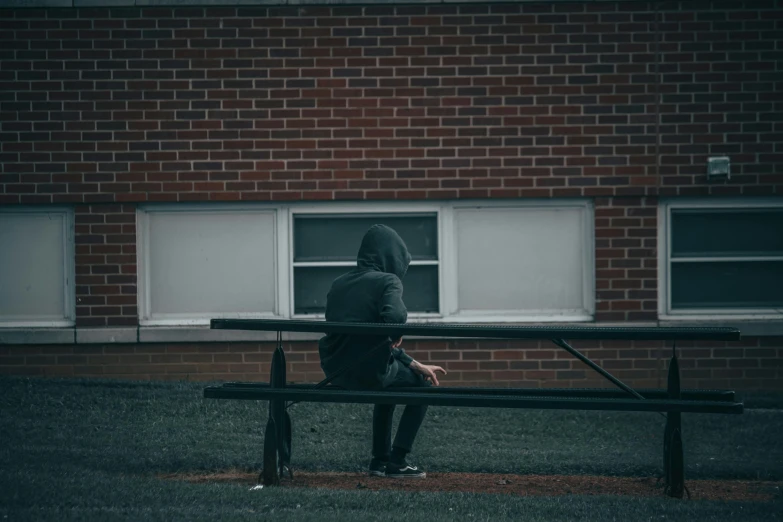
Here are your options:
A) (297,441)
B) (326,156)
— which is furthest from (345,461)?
(326,156)

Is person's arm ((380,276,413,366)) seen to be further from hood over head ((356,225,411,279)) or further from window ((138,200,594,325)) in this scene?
window ((138,200,594,325))

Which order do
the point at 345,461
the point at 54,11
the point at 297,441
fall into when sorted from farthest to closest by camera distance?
the point at 54,11
the point at 297,441
the point at 345,461

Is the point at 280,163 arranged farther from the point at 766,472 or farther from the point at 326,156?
the point at 766,472

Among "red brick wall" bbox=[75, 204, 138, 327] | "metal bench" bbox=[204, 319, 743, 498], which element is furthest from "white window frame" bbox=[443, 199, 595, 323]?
"metal bench" bbox=[204, 319, 743, 498]

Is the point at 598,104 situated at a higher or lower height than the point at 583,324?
higher

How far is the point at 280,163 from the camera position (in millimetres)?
9227

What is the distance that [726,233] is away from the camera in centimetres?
949

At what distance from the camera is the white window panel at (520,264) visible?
942 cm

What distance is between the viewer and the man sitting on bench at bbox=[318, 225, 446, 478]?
225 inches

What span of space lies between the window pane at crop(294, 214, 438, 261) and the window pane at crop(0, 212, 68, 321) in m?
2.30

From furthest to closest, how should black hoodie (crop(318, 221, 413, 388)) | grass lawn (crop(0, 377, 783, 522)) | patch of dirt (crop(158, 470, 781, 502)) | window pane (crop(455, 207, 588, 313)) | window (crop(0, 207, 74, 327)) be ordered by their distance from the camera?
window pane (crop(455, 207, 588, 313)), window (crop(0, 207, 74, 327)), patch of dirt (crop(158, 470, 781, 502)), black hoodie (crop(318, 221, 413, 388)), grass lawn (crop(0, 377, 783, 522))

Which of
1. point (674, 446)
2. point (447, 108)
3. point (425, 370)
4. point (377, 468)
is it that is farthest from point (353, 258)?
point (674, 446)

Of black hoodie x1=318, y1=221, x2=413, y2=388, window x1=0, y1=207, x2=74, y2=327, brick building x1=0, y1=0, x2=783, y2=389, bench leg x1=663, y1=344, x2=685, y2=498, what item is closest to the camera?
bench leg x1=663, y1=344, x2=685, y2=498

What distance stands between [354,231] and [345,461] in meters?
3.30
